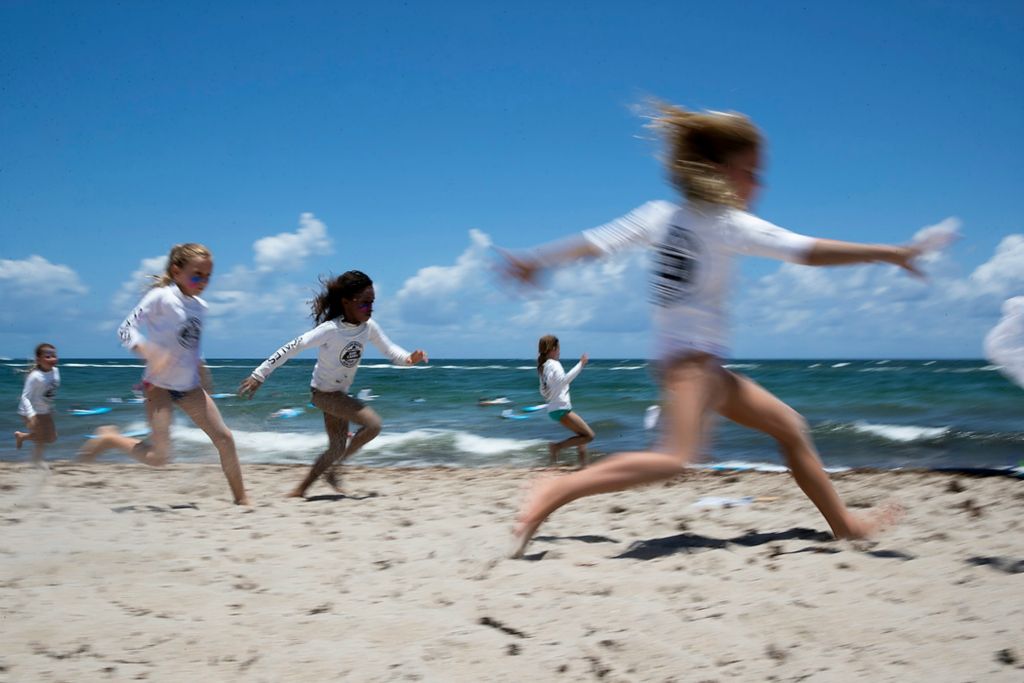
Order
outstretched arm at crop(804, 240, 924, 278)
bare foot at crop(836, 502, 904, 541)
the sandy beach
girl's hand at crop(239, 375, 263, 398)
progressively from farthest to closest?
girl's hand at crop(239, 375, 263, 398)
bare foot at crop(836, 502, 904, 541)
outstretched arm at crop(804, 240, 924, 278)
the sandy beach

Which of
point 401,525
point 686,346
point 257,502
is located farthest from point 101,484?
point 686,346

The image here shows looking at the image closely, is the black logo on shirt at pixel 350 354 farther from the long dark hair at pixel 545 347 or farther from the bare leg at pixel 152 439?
the long dark hair at pixel 545 347

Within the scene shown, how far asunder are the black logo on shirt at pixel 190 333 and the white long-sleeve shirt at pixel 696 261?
3.43 metres

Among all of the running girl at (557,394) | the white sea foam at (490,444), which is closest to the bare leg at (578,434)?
the running girl at (557,394)

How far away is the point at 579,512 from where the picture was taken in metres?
4.88

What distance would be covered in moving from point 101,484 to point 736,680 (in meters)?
6.11

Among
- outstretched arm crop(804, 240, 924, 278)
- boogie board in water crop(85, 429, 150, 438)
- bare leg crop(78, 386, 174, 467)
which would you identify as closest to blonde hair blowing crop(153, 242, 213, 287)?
bare leg crop(78, 386, 174, 467)

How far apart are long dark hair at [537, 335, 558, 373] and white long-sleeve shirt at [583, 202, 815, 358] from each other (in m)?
5.05

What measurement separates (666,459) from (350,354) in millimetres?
3665

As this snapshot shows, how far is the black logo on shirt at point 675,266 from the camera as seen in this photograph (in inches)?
118

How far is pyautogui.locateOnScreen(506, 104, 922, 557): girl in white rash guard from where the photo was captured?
2938 millimetres

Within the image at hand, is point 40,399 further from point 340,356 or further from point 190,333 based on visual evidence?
A: point 340,356

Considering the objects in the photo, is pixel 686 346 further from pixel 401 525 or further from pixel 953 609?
pixel 401 525

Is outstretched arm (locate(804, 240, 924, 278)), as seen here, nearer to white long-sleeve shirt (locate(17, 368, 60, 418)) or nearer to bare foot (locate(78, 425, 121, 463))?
bare foot (locate(78, 425, 121, 463))
